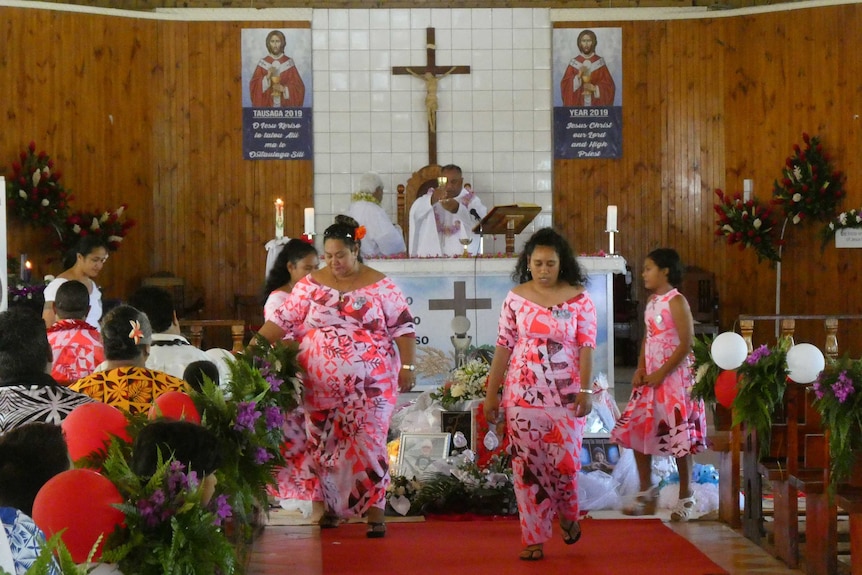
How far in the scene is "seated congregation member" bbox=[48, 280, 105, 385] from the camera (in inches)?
197

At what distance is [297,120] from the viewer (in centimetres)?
1191

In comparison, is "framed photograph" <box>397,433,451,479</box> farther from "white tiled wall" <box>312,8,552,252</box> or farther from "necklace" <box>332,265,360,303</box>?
"white tiled wall" <box>312,8,552,252</box>

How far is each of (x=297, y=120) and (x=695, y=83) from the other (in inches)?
156

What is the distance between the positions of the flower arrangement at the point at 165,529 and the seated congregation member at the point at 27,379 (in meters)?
0.86

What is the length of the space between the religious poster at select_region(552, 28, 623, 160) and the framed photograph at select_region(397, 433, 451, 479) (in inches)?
244

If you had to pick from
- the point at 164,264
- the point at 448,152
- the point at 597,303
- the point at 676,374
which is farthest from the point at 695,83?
the point at 676,374

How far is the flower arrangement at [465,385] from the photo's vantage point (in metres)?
6.50

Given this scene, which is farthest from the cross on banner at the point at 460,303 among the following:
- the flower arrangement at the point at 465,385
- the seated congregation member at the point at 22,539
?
the seated congregation member at the point at 22,539

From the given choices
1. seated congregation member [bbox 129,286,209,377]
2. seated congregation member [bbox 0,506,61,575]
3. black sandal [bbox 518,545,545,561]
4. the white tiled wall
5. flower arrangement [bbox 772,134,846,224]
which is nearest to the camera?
seated congregation member [bbox 0,506,61,575]

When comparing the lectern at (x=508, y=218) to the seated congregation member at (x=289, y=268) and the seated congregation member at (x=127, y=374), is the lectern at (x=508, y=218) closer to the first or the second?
the seated congregation member at (x=289, y=268)

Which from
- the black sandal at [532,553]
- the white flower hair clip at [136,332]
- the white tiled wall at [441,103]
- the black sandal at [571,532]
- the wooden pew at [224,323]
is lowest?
the black sandal at [532,553]

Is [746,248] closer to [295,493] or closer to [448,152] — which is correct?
[448,152]

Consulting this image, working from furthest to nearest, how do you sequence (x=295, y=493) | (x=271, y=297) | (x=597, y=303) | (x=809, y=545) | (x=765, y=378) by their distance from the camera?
(x=597, y=303)
(x=271, y=297)
(x=295, y=493)
(x=765, y=378)
(x=809, y=545)

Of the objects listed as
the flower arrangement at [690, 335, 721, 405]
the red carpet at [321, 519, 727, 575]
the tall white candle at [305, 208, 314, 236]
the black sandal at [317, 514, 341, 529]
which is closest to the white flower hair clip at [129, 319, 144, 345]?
the red carpet at [321, 519, 727, 575]
